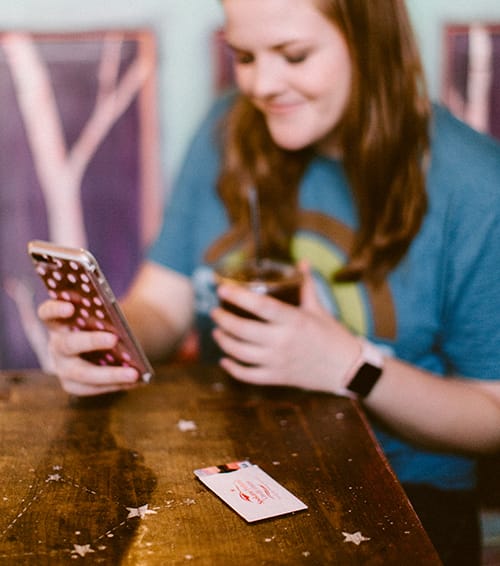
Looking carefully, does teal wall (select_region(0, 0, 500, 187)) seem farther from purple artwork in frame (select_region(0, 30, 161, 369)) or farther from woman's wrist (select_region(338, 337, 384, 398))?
woman's wrist (select_region(338, 337, 384, 398))

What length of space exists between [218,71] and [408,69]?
25.5 inches

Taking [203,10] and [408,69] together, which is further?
[203,10]

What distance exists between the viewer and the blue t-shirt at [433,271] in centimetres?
142

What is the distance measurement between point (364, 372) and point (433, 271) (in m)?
0.31

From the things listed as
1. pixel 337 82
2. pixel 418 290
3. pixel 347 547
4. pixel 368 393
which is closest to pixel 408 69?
pixel 337 82

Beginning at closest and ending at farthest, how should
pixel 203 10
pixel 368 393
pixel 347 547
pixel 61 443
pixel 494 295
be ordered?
pixel 347 547, pixel 61 443, pixel 368 393, pixel 494 295, pixel 203 10

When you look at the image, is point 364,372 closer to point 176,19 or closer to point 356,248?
point 356,248

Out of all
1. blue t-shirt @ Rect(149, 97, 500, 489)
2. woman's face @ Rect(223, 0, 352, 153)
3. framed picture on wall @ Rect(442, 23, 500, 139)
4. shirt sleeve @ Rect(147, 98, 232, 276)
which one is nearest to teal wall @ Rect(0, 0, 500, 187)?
framed picture on wall @ Rect(442, 23, 500, 139)

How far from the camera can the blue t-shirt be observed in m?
1.42

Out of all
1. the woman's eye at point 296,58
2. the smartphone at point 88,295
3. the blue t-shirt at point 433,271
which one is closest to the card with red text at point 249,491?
the smartphone at point 88,295

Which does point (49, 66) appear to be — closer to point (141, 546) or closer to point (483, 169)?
point (483, 169)

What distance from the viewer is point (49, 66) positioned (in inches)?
78.4

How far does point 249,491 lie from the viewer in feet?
3.06

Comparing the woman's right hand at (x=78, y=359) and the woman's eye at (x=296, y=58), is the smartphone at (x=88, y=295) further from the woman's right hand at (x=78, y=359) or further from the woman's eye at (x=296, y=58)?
the woman's eye at (x=296, y=58)
